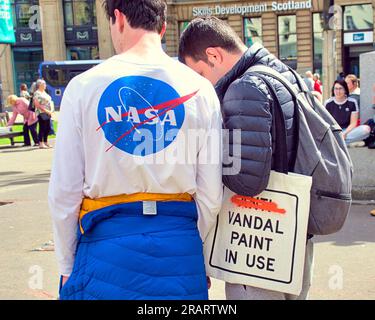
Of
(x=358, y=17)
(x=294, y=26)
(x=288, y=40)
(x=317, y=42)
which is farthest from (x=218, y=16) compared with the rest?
(x=358, y=17)

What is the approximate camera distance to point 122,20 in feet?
7.41

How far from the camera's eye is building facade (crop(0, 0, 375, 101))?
4078 centimetres

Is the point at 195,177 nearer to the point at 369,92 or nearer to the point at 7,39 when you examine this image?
the point at 369,92

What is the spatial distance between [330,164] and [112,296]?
3.32ft

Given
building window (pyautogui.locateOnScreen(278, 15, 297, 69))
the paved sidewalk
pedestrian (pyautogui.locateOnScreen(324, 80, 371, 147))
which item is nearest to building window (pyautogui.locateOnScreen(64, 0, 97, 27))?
building window (pyautogui.locateOnScreen(278, 15, 297, 69))

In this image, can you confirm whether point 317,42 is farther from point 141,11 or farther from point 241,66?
point 141,11

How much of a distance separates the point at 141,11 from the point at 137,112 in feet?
1.30

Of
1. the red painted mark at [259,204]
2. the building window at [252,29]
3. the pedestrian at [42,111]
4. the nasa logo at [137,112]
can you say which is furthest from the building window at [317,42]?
the nasa logo at [137,112]

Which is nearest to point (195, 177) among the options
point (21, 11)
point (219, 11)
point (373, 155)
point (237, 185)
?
point (237, 185)

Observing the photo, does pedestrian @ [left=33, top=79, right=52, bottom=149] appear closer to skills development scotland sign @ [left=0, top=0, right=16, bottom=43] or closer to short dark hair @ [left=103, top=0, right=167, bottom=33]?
skills development scotland sign @ [left=0, top=0, right=16, bottom=43]

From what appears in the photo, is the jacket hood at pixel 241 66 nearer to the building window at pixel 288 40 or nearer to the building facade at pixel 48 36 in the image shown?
the building window at pixel 288 40

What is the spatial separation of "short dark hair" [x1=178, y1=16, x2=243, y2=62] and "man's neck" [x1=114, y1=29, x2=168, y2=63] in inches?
13.6

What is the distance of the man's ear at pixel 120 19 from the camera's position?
2250 millimetres

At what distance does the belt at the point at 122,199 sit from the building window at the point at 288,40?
141ft
